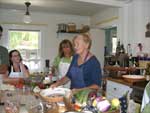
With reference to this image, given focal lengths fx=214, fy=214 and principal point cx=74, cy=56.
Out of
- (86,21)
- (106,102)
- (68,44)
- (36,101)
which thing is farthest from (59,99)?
(86,21)

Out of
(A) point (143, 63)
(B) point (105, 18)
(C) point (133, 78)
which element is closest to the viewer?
(C) point (133, 78)

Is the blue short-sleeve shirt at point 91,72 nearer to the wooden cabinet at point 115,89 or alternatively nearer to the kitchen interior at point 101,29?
the kitchen interior at point 101,29

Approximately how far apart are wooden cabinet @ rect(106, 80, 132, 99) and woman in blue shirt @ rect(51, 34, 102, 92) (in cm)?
122

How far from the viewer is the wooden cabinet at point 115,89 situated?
3053mm

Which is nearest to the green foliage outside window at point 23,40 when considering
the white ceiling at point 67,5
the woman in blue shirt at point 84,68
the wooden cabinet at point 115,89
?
the white ceiling at point 67,5

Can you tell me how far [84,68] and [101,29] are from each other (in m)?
3.49

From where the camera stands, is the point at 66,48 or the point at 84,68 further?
the point at 66,48

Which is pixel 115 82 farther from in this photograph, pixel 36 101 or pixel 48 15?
pixel 48 15

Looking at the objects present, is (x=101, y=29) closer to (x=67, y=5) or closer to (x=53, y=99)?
(x=67, y=5)

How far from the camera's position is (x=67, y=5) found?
14.3 ft

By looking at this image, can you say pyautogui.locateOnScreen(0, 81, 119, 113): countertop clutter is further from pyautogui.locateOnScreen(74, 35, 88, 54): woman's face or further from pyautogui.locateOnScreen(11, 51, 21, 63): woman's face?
pyautogui.locateOnScreen(11, 51, 21, 63): woman's face

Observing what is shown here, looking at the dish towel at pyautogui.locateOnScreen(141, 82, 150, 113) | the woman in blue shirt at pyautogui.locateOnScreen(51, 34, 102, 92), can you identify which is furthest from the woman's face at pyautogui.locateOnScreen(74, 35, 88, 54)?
the dish towel at pyautogui.locateOnScreen(141, 82, 150, 113)

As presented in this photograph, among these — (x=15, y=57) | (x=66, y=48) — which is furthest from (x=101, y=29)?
(x=15, y=57)

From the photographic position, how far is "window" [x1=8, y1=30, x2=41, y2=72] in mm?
5027
